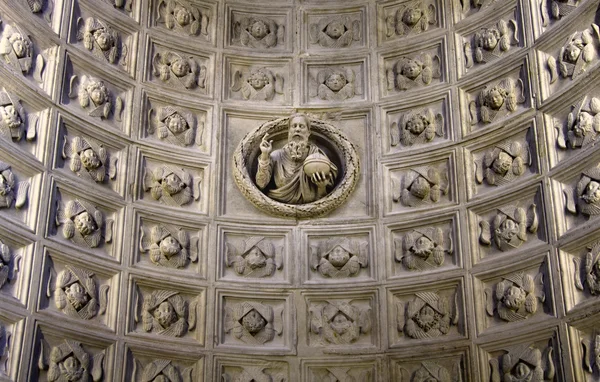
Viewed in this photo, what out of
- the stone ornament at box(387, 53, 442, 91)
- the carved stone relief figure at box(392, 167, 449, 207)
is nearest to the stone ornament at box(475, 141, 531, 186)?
Result: the carved stone relief figure at box(392, 167, 449, 207)

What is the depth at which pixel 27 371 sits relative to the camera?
825 centimetres

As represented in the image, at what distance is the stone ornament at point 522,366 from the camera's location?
337 inches

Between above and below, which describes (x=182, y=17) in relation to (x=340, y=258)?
above

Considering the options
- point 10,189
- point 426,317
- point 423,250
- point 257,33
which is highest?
point 257,33

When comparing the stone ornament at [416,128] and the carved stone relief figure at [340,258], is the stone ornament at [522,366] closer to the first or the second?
the carved stone relief figure at [340,258]

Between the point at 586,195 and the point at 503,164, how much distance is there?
45.9 inches

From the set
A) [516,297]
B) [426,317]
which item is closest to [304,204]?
[426,317]

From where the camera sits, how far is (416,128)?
10359 mm

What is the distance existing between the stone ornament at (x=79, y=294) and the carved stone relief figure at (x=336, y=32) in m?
3.99

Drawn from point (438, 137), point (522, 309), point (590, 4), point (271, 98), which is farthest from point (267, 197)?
point (590, 4)

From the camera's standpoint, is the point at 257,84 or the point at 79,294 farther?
the point at 257,84

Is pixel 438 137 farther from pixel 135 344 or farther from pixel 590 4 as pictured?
pixel 135 344

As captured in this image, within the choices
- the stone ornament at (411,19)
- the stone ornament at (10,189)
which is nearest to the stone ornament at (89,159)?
the stone ornament at (10,189)

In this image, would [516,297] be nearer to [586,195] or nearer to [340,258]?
[586,195]
